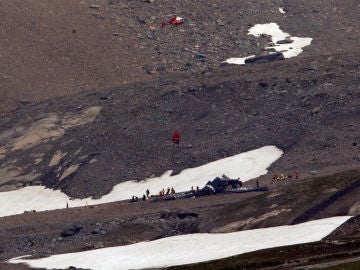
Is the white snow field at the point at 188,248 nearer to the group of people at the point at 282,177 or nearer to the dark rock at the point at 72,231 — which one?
the dark rock at the point at 72,231

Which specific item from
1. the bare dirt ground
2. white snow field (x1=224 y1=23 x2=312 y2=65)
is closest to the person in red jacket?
the bare dirt ground

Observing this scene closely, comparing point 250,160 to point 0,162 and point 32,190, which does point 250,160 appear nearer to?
point 32,190

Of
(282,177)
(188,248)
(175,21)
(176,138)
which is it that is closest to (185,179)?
(176,138)

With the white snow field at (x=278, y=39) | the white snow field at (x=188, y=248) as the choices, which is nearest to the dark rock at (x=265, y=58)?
the white snow field at (x=278, y=39)

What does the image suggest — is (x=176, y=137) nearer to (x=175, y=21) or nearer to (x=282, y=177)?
(x=282, y=177)

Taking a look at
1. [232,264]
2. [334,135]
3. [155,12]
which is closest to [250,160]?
[334,135]

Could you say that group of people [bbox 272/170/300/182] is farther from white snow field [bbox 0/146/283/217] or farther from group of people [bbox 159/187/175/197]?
group of people [bbox 159/187/175/197]
